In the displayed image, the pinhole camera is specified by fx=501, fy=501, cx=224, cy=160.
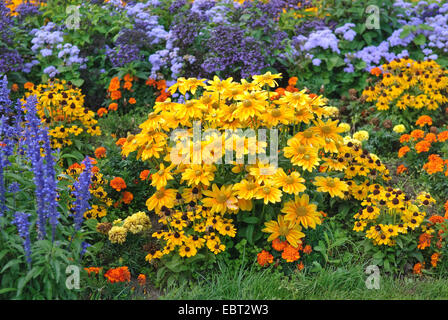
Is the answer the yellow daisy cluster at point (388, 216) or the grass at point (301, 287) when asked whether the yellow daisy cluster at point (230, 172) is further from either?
the yellow daisy cluster at point (388, 216)

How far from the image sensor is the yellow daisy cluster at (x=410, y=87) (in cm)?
507

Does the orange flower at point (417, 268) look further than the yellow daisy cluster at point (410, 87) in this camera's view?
No

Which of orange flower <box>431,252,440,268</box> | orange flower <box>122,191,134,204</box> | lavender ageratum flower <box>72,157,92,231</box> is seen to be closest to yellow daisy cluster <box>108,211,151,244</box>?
orange flower <box>122,191,134,204</box>

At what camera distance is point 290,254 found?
3221 millimetres

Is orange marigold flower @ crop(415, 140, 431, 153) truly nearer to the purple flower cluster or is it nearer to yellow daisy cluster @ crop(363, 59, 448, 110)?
yellow daisy cluster @ crop(363, 59, 448, 110)

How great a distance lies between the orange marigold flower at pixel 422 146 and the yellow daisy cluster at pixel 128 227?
2516mm

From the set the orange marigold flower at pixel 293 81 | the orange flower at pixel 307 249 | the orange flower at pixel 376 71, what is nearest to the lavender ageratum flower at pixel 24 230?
the orange flower at pixel 307 249

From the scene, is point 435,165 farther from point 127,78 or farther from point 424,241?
point 127,78

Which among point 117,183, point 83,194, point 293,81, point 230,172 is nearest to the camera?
point 83,194

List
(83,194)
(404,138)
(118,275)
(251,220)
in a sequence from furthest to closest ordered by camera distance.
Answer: (404,138), (251,220), (118,275), (83,194)

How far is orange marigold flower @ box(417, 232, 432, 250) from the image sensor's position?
3.36 metres

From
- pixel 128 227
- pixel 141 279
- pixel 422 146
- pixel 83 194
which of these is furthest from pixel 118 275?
pixel 422 146

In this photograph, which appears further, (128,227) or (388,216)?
(388,216)

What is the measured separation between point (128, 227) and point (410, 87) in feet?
11.2
